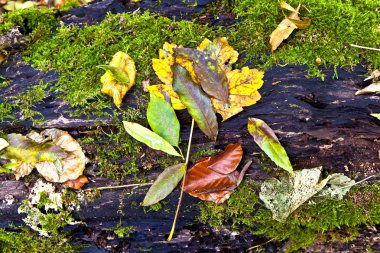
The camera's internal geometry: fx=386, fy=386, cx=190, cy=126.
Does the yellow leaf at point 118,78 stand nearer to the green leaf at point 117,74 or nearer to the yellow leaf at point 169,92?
the green leaf at point 117,74

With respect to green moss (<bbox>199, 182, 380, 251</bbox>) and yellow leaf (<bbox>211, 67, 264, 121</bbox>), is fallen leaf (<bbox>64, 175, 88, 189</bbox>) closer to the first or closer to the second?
green moss (<bbox>199, 182, 380, 251</bbox>)

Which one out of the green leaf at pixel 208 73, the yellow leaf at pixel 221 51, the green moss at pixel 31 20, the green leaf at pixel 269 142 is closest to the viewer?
the green leaf at pixel 269 142

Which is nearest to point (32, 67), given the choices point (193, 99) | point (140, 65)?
point (140, 65)

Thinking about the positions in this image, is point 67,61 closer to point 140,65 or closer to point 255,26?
point 140,65

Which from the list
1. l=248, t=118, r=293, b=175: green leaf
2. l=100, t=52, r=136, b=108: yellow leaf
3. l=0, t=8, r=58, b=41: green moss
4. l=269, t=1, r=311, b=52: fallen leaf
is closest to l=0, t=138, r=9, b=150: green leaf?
l=100, t=52, r=136, b=108: yellow leaf

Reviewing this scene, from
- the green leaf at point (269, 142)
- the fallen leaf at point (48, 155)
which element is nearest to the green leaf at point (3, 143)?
the fallen leaf at point (48, 155)

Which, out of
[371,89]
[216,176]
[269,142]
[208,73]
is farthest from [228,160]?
[371,89]

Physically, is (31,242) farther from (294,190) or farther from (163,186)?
(294,190)
